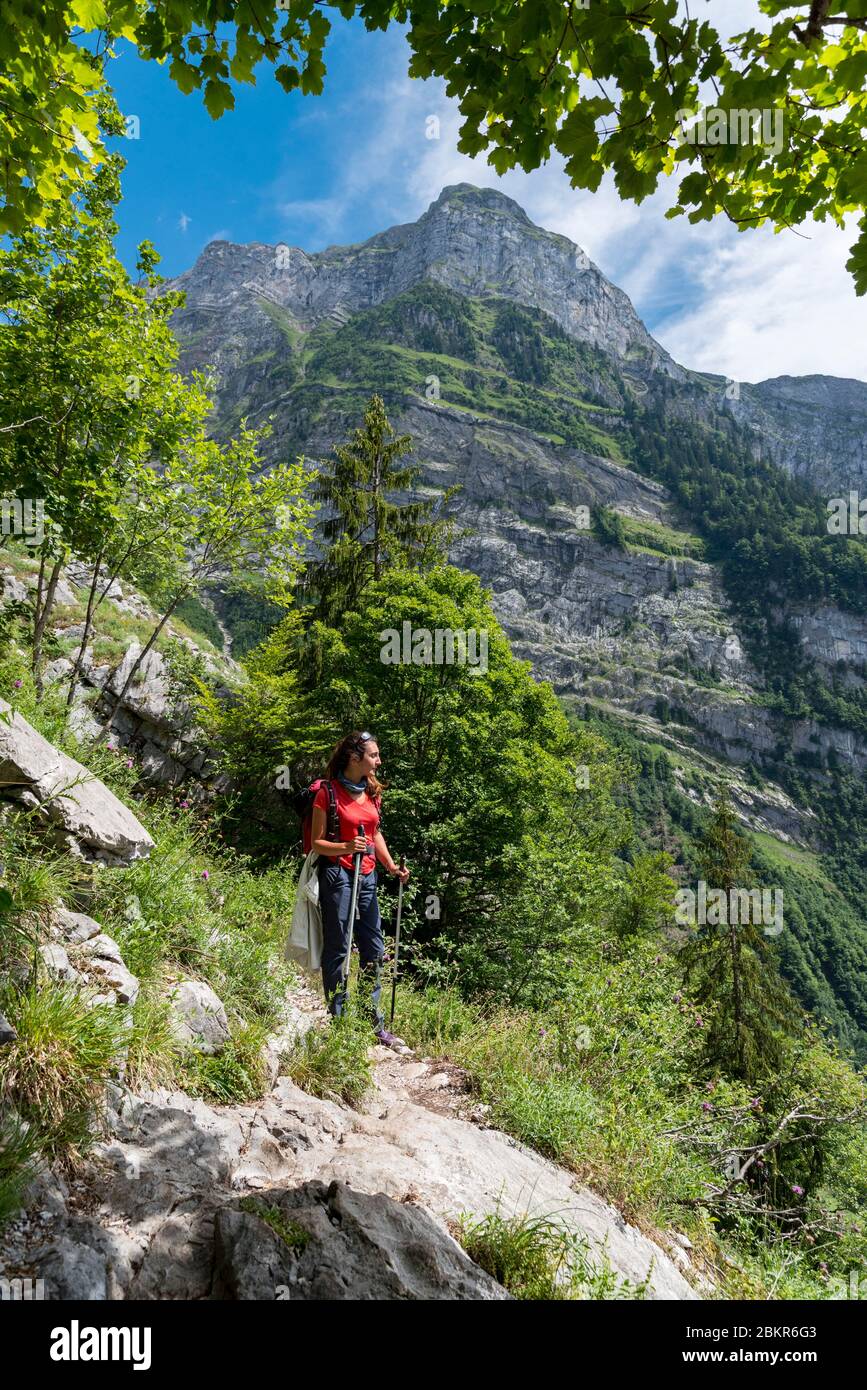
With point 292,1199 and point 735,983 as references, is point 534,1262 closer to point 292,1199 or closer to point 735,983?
point 292,1199

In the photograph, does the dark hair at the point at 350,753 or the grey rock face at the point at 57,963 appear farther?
the dark hair at the point at 350,753

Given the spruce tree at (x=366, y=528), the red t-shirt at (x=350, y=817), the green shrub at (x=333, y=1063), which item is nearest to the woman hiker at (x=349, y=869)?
the red t-shirt at (x=350, y=817)

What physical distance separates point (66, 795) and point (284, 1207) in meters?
2.78

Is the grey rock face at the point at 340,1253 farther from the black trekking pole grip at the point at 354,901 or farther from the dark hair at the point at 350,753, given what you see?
the dark hair at the point at 350,753

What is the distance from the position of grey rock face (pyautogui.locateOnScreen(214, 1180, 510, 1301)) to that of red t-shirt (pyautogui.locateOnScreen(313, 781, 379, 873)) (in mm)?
2677

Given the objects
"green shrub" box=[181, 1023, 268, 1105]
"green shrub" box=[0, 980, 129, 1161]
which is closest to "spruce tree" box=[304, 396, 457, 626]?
"green shrub" box=[181, 1023, 268, 1105]

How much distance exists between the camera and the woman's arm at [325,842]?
201 inches

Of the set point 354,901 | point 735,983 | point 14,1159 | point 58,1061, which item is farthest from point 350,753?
point 735,983

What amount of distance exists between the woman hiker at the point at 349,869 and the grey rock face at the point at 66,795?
1393mm

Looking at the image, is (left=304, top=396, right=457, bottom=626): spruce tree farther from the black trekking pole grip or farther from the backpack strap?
the black trekking pole grip

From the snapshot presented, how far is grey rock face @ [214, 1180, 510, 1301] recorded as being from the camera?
2244 millimetres
